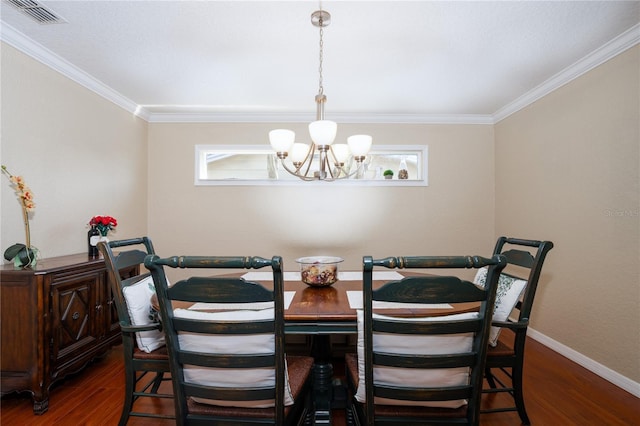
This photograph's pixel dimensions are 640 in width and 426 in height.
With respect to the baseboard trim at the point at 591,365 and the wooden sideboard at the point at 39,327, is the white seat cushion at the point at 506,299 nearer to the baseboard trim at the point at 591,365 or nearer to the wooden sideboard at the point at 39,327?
the baseboard trim at the point at 591,365

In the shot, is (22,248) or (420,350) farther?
(22,248)

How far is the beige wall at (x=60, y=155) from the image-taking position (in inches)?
92.5

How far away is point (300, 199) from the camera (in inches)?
162

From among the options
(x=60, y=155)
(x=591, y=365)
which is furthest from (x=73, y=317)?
(x=591, y=365)

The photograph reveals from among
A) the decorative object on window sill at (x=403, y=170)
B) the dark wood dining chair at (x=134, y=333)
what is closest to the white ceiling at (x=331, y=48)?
the decorative object on window sill at (x=403, y=170)

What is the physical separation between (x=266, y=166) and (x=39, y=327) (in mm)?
2748

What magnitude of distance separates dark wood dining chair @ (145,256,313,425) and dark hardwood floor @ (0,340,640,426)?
36.5 inches

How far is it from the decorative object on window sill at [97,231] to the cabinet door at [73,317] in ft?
1.03

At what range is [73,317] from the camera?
2.31 metres

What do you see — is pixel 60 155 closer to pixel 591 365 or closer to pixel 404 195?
pixel 404 195

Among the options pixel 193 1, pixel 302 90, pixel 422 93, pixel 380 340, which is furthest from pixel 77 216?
pixel 422 93

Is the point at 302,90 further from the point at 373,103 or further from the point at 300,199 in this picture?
the point at 300,199

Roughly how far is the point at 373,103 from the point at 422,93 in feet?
1.75

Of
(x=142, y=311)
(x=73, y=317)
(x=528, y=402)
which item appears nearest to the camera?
(x=142, y=311)
